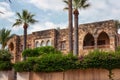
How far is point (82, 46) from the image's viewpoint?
4469cm

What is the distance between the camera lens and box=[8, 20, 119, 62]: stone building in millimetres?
41344

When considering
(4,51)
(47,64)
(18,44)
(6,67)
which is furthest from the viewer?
(18,44)

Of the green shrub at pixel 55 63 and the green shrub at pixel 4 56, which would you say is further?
the green shrub at pixel 4 56

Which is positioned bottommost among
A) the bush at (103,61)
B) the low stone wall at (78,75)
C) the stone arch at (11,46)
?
the low stone wall at (78,75)

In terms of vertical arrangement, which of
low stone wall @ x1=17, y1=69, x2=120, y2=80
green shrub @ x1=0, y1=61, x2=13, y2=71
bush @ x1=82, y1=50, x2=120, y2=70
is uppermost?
bush @ x1=82, y1=50, x2=120, y2=70

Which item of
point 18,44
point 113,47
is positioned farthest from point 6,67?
point 18,44

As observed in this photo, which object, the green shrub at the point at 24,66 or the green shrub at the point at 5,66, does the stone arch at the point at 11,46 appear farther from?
the green shrub at the point at 24,66

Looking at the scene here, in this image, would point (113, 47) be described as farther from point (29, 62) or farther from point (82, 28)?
point (29, 62)

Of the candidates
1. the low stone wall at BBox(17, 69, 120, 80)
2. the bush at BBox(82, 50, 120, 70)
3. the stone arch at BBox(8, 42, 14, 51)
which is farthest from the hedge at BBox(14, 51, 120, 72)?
the stone arch at BBox(8, 42, 14, 51)

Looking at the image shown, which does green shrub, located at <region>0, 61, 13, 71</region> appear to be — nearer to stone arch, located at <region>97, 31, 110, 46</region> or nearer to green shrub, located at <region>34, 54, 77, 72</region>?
green shrub, located at <region>34, 54, 77, 72</region>

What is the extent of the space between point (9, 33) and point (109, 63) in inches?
1362

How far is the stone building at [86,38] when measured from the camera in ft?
136

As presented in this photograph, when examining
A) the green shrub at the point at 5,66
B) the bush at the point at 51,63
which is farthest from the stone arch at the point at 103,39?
the bush at the point at 51,63

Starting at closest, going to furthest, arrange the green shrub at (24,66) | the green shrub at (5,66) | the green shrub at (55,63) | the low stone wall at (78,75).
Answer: the low stone wall at (78,75) < the green shrub at (55,63) < the green shrub at (24,66) < the green shrub at (5,66)
